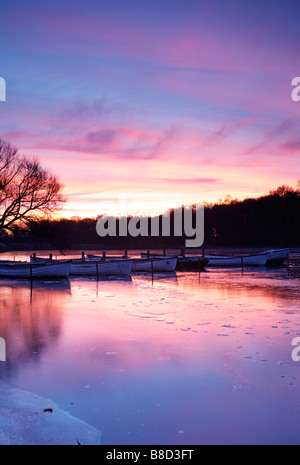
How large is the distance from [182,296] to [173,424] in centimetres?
1614

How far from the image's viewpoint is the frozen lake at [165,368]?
6207mm

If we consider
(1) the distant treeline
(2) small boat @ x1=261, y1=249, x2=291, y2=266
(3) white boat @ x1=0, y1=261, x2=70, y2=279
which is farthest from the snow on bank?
(1) the distant treeline

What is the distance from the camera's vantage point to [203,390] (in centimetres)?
772

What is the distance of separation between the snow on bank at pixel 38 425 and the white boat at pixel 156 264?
1402 inches

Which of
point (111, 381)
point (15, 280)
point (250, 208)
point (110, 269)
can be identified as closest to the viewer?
point (111, 381)

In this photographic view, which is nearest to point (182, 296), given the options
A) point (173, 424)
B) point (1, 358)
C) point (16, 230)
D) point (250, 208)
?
point (1, 358)

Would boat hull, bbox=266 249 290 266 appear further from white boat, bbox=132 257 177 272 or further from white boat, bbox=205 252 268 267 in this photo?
white boat, bbox=132 257 177 272

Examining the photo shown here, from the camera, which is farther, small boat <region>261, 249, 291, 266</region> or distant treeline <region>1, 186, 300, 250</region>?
distant treeline <region>1, 186, 300, 250</region>

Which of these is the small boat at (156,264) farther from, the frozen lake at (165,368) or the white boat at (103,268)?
the frozen lake at (165,368)

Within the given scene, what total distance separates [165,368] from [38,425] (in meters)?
3.44

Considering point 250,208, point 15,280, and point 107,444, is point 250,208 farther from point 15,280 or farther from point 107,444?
point 107,444

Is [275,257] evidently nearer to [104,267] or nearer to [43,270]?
[104,267]

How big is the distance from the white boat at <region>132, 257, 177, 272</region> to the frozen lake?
2489 cm

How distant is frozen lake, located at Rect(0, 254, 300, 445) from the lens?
6207 mm
